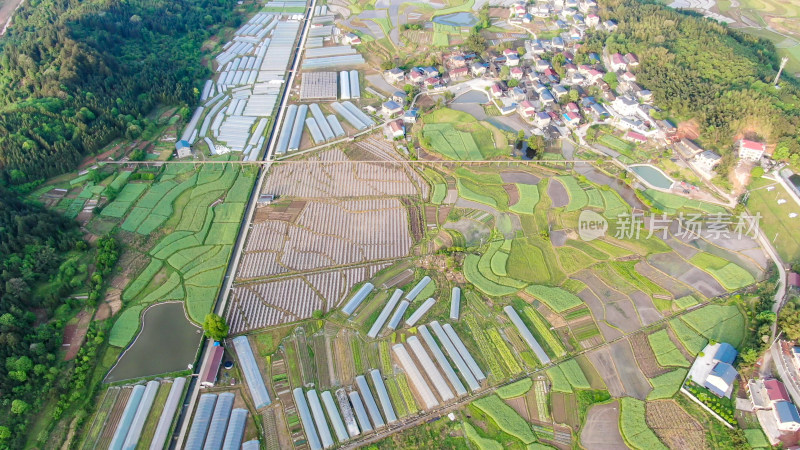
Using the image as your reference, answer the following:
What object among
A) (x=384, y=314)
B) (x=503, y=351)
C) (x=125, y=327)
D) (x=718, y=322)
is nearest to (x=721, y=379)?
(x=718, y=322)

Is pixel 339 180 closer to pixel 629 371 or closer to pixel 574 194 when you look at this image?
pixel 574 194

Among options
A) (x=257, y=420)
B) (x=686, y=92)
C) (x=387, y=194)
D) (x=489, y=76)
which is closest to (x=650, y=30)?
(x=686, y=92)

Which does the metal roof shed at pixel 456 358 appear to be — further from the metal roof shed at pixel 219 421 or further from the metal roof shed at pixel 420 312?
the metal roof shed at pixel 219 421

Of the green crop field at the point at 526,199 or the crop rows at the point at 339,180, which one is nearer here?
the green crop field at the point at 526,199

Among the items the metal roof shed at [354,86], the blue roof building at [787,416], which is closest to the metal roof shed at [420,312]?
the blue roof building at [787,416]

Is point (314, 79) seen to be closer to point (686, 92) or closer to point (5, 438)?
point (686, 92)

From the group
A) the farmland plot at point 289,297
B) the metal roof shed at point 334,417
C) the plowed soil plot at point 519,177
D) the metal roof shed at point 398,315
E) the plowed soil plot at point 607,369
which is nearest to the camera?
the metal roof shed at point 334,417
